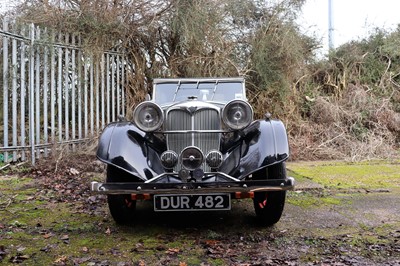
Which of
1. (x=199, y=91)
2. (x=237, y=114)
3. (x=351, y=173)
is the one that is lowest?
(x=351, y=173)

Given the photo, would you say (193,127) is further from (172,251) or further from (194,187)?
(172,251)

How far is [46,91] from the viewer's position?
6.54 metres

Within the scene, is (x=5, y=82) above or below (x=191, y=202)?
above

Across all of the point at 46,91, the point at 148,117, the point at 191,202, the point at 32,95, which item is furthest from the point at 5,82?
the point at 191,202

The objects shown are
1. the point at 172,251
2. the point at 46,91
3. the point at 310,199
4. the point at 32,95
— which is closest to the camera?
the point at 172,251

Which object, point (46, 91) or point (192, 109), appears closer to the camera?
point (192, 109)

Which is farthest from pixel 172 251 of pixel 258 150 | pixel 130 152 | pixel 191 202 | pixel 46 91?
pixel 46 91

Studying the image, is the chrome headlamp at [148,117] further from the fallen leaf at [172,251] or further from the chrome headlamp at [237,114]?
the fallen leaf at [172,251]

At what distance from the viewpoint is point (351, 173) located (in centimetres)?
663

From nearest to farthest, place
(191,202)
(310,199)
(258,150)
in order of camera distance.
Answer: (191,202), (258,150), (310,199)

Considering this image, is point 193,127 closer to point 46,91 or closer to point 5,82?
point 5,82

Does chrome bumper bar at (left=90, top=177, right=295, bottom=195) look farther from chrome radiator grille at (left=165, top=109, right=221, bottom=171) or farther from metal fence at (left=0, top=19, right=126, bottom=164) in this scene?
metal fence at (left=0, top=19, right=126, bottom=164)

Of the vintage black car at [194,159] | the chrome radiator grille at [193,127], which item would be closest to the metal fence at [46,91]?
the vintage black car at [194,159]

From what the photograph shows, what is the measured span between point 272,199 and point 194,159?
82cm
